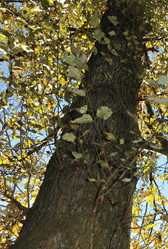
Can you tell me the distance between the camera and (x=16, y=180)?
1.91 meters

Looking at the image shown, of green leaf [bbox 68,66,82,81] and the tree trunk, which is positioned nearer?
green leaf [bbox 68,66,82,81]

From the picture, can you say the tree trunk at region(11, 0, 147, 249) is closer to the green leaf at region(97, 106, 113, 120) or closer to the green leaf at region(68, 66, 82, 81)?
the green leaf at region(97, 106, 113, 120)

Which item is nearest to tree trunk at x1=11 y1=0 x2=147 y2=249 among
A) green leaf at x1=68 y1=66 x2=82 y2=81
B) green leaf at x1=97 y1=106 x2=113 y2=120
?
green leaf at x1=97 y1=106 x2=113 y2=120

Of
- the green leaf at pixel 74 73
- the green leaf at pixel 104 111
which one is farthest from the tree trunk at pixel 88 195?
the green leaf at pixel 74 73

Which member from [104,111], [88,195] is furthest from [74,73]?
[88,195]

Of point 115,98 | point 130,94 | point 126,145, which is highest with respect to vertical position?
point 130,94

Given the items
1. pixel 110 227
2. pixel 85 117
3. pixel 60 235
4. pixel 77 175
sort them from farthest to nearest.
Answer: pixel 77 175 → pixel 110 227 → pixel 60 235 → pixel 85 117

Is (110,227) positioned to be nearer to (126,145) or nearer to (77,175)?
(77,175)

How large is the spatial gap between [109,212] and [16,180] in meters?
0.78

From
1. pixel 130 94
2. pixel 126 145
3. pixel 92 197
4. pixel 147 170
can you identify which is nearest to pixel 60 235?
pixel 92 197

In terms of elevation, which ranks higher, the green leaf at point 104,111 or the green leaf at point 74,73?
the green leaf at point 74,73

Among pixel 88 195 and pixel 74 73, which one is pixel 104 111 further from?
pixel 88 195

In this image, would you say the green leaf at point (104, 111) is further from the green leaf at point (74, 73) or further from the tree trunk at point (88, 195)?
the green leaf at point (74, 73)

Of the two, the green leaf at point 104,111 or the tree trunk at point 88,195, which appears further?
the tree trunk at point 88,195
